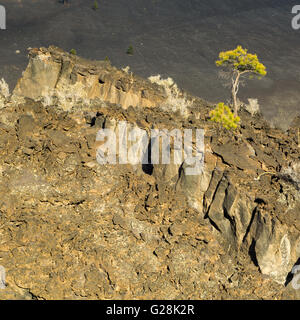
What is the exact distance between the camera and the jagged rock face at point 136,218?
13.4 m

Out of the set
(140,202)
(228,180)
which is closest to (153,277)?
(140,202)

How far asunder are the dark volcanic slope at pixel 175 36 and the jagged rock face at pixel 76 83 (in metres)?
16.8

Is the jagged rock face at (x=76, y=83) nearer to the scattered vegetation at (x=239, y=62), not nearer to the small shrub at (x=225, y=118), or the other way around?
the small shrub at (x=225, y=118)

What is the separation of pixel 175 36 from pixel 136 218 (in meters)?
40.3

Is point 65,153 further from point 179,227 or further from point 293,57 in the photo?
point 293,57

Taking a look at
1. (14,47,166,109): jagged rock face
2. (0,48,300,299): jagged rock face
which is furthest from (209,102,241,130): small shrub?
(14,47,166,109): jagged rock face

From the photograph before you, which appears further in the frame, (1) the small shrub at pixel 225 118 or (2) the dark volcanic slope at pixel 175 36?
(2) the dark volcanic slope at pixel 175 36

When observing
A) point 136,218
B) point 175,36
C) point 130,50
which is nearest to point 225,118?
point 136,218

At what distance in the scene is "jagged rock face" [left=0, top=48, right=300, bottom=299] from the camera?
1338 centimetres

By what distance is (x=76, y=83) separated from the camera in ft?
63.3

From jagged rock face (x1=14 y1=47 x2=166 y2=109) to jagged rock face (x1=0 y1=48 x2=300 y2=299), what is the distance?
3.04 metres

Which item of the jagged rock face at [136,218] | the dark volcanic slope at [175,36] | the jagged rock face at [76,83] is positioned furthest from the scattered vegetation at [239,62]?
the dark volcanic slope at [175,36]

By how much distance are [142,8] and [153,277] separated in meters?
52.7

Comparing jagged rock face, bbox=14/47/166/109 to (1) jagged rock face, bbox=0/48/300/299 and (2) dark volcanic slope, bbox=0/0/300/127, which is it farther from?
(2) dark volcanic slope, bbox=0/0/300/127
